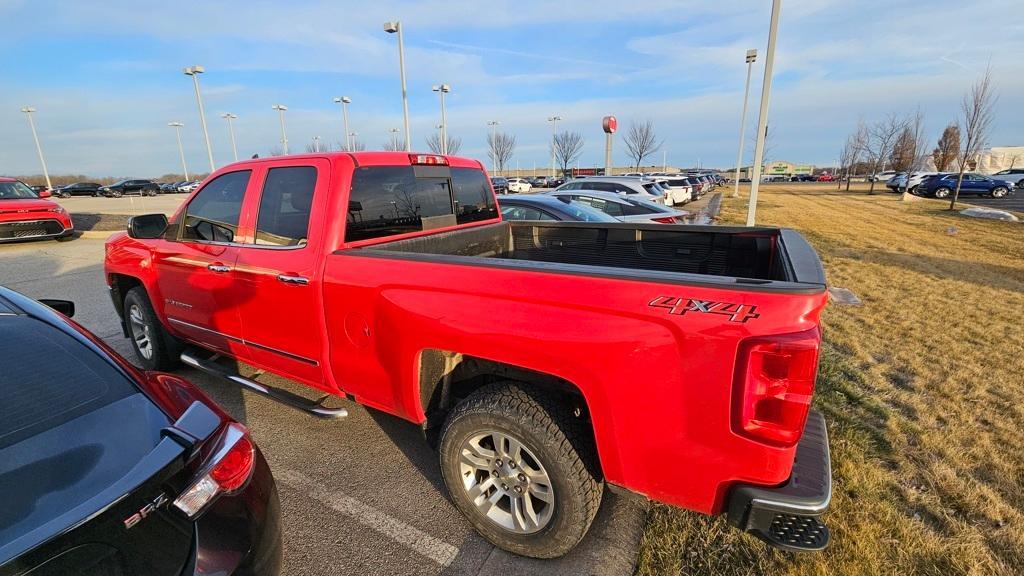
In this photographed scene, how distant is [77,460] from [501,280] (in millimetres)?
1596

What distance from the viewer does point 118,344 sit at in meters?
5.46

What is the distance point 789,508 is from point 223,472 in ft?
6.89

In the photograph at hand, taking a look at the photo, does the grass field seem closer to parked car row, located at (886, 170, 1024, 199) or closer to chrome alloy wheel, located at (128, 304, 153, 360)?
chrome alloy wheel, located at (128, 304, 153, 360)

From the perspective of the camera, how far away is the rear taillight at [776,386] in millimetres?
1650

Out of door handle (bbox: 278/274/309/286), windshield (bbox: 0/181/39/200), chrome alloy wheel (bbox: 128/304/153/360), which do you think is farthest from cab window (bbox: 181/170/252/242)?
windshield (bbox: 0/181/39/200)

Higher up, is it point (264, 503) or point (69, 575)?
point (69, 575)

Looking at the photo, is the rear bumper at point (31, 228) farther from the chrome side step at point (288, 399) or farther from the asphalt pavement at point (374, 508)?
the chrome side step at point (288, 399)

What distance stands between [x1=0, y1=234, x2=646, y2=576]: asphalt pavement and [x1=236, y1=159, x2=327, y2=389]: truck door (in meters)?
0.58

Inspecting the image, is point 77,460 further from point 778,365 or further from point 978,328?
point 978,328

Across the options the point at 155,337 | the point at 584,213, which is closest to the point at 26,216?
the point at 155,337

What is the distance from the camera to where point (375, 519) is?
8.95ft

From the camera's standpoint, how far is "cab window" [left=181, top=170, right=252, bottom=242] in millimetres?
3514

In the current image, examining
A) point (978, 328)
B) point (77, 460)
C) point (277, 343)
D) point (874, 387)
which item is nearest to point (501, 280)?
point (77, 460)

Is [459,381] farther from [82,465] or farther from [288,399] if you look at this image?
[82,465]
